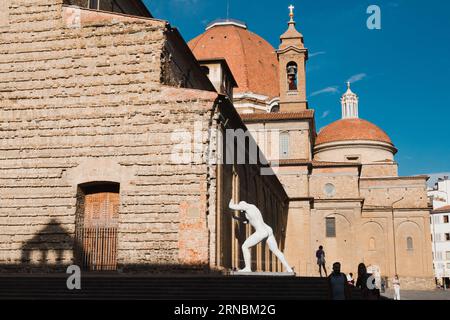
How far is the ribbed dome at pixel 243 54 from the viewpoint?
165ft

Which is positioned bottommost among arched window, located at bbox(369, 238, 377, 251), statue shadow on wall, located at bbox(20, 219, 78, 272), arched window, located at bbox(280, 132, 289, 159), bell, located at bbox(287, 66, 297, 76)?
statue shadow on wall, located at bbox(20, 219, 78, 272)

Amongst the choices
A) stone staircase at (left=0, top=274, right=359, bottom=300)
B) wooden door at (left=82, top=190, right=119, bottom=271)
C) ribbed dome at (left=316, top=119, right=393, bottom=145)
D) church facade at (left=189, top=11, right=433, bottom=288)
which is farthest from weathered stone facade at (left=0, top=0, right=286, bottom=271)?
ribbed dome at (left=316, top=119, right=393, bottom=145)

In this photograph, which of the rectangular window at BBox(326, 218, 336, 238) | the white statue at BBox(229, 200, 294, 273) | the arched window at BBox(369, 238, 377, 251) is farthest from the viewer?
the arched window at BBox(369, 238, 377, 251)

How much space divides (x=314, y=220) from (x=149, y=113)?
84.9 feet

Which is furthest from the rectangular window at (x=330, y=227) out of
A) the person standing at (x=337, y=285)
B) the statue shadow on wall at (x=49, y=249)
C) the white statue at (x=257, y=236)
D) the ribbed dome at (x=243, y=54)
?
the person standing at (x=337, y=285)

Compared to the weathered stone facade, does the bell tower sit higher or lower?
higher

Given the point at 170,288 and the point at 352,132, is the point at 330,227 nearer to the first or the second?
the point at 352,132

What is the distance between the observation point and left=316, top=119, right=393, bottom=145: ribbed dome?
168 feet

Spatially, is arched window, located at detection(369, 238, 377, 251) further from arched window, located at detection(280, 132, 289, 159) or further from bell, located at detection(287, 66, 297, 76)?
bell, located at detection(287, 66, 297, 76)

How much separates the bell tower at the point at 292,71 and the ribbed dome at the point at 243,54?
171 inches

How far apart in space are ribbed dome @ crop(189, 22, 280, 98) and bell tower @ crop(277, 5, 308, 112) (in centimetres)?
434

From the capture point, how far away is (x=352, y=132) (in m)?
51.5
